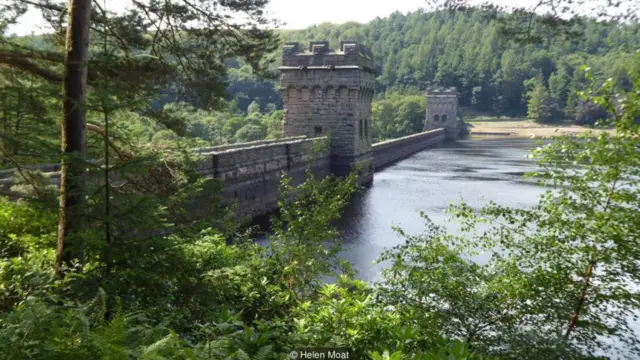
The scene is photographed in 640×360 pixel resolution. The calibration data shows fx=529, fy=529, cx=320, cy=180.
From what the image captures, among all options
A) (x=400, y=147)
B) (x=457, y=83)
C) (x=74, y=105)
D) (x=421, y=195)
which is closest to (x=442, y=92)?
(x=400, y=147)

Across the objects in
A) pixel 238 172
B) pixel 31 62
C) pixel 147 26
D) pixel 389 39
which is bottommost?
pixel 238 172

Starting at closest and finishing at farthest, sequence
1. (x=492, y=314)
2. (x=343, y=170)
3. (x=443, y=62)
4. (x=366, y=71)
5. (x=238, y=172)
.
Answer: (x=492, y=314)
(x=238, y=172)
(x=343, y=170)
(x=366, y=71)
(x=443, y=62)

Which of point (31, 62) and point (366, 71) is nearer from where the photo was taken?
point (31, 62)

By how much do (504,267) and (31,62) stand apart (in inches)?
249

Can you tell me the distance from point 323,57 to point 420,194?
29.1 ft

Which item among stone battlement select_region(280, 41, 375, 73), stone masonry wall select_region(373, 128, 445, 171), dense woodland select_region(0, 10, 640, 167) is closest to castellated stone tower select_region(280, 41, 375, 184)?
stone battlement select_region(280, 41, 375, 73)

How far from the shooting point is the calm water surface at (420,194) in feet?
57.3

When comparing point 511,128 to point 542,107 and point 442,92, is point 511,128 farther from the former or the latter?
point 442,92

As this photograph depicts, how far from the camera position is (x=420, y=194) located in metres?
27.2

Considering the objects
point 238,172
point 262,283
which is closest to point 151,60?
point 262,283

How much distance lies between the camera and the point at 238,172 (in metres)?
18.9

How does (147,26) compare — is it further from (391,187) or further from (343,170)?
(391,187)

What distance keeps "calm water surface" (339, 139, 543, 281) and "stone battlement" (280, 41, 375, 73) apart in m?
6.88

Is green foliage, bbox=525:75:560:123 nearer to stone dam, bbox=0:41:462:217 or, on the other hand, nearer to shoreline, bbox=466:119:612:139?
shoreline, bbox=466:119:612:139
